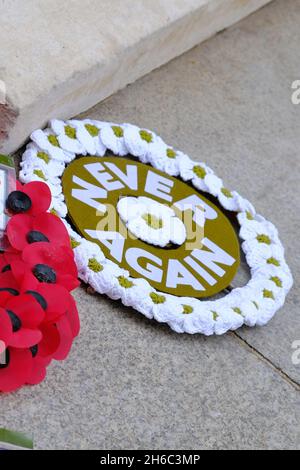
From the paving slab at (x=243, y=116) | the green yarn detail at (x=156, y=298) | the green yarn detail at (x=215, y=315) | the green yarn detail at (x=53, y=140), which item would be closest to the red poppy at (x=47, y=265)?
the green yarn detail at (x=156, y=298)

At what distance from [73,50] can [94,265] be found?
88 centimetres

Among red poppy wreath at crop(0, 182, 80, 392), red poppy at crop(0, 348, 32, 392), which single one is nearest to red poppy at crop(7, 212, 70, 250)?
red poppy wreath at crop(0, 182, 80, 392)

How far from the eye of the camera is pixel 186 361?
8.21 feet

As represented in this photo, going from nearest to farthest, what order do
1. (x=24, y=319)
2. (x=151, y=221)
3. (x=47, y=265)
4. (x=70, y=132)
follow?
(x=24, y=319) < (x=47, y=265) < (x=151, y=221) < (x=70, y=132)

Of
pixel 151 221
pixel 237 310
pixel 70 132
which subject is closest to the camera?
pixel 237 310

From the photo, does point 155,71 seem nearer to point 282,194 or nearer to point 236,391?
point 282,194

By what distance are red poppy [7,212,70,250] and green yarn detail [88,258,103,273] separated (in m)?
0.12

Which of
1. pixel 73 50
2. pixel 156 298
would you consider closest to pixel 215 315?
pixel 156 298

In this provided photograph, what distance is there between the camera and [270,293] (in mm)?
2797

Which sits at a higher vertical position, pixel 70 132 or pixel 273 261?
pixel 273 261

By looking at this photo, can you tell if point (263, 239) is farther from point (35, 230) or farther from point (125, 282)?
point (35, 230)

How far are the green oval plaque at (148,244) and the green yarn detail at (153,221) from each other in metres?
0.08

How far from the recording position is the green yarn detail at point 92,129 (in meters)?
2.95

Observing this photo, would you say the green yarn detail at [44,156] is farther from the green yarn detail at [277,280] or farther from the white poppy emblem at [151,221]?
the green yarn detail at [277,280]
